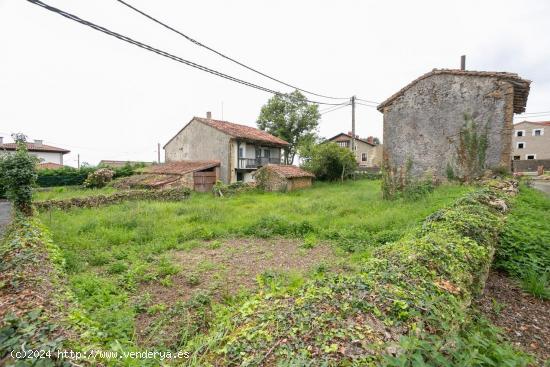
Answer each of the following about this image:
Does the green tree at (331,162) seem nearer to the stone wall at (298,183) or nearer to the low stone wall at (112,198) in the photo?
the stone wall at (298,183)

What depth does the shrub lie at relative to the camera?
24.7 metres

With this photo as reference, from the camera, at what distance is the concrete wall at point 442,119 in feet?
38.2

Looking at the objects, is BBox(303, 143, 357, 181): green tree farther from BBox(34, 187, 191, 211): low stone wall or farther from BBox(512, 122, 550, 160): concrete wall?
BBox(512, 122, 550, 160): concrete wall

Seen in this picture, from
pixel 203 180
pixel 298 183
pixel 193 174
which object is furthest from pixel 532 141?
pixel 193 174

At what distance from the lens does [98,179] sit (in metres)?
24.9

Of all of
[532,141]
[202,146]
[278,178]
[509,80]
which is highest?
[532,141]

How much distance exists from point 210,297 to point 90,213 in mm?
10384

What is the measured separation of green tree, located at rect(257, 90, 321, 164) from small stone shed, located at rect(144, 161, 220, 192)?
16422mm

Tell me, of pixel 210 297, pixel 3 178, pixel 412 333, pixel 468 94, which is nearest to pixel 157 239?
pixel 210 297

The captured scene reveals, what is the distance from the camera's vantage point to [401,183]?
1390cm

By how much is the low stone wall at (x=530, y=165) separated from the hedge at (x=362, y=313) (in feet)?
131

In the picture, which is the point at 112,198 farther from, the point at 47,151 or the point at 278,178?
the point at 47,151

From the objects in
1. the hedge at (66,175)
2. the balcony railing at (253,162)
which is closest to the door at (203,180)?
the balcony railing at (253,162)

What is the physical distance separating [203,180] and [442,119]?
17.4 metres
